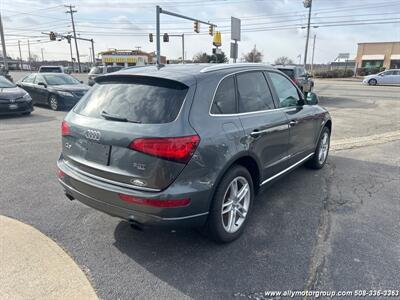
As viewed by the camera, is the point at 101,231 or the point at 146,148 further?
the point at 101,231

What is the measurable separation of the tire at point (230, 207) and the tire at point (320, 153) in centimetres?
230

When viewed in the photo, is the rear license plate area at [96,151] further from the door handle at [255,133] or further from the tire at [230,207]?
the door handle at [255,133]

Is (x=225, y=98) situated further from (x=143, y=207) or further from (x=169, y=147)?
(x=143, y=207)

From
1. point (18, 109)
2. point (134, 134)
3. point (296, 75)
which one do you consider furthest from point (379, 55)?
point (134, 134)

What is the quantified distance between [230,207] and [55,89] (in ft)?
36.4

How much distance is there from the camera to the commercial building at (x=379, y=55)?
5706 centimetres

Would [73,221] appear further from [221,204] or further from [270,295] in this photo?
[270,295]

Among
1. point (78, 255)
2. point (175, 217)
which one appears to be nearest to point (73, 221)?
point (78, 255)

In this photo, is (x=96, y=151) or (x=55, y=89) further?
(x=55, y=89)

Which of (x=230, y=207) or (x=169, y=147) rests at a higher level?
(x=169, y=147)

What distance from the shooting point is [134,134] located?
258cm

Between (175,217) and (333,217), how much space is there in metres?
2.14

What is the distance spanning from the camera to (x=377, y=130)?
926 cm

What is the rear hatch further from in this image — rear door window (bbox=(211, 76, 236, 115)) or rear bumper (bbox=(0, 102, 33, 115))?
rear bumper (bbox=(0, 102, 33, 115))
